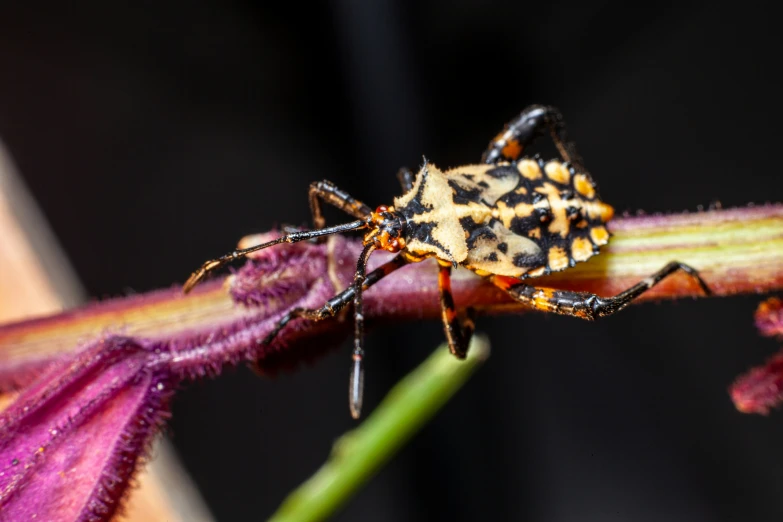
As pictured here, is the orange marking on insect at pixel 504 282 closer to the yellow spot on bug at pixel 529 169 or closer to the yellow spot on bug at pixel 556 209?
the yellow spot on bug at pixel 556 209

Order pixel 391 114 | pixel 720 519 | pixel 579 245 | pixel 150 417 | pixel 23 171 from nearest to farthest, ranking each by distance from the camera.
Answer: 1. pixel 150 417
2. pixel 579 245
3. pixel 720 519
4. pixel 23 171
5. pixel 391 114

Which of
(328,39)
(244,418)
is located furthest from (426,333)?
(328,39)

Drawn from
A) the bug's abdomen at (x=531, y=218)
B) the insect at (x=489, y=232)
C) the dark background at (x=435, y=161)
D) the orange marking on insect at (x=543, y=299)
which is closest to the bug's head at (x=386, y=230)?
the insect at (x=489, y=232)

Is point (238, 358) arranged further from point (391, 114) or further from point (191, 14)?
point (391, 114)

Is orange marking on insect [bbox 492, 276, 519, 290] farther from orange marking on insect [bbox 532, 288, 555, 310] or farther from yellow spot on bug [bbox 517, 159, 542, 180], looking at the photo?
yellow spot on bug [bbox 517, 159, 542, 180]

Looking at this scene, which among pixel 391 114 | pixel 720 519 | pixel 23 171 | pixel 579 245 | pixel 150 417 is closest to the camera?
pixel 150 417

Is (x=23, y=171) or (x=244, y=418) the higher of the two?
(x=23, y=171)

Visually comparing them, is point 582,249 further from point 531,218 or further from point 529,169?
point 529,169

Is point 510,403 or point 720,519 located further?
point 510,403

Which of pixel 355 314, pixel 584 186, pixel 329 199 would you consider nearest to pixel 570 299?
pixel 584 186
